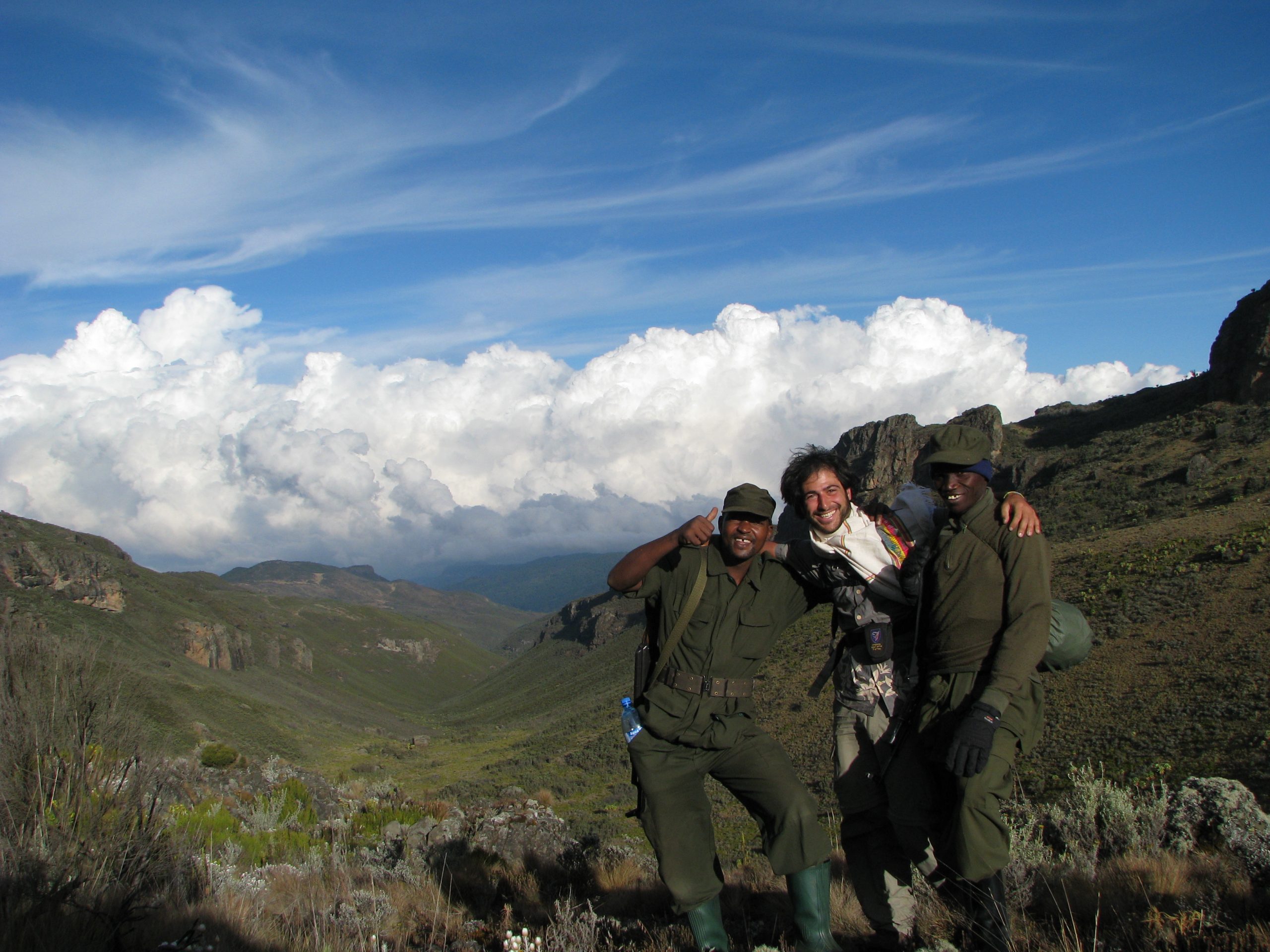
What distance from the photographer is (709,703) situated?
3906 millimetres

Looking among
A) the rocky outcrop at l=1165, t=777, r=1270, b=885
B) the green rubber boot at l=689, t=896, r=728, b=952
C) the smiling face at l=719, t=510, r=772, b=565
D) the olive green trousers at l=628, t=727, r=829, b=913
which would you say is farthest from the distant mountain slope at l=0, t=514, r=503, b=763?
the rocky outcrop at l=1165, t=777, r=1270, b=885

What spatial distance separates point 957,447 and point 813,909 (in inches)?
88.1

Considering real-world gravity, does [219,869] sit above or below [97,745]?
below

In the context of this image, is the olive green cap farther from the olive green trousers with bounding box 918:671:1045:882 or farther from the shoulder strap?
the shoulder strap

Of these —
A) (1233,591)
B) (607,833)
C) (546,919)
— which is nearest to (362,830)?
(546,919)

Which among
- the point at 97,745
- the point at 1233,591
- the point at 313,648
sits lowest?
the point at 313,648

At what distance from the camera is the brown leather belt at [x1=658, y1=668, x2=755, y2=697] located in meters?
3.91

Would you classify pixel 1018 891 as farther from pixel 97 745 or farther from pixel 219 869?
pixel 97 745

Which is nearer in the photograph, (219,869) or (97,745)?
(219,869)

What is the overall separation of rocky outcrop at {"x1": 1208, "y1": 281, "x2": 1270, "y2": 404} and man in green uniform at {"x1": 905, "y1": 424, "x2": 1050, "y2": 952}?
54649 mm

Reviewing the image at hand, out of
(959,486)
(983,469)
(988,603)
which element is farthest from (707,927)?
(983,469)

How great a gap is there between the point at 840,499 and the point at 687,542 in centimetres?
77

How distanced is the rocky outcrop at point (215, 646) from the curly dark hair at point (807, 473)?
264 feet

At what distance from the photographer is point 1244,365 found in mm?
48438
